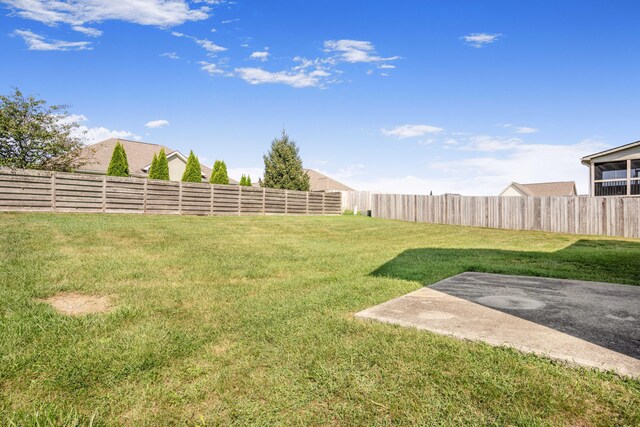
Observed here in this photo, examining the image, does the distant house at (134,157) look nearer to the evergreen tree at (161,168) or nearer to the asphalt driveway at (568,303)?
the evergreen tree at (161,168)

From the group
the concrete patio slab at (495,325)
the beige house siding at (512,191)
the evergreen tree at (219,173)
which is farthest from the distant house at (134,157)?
the beige house siding at (512,191)

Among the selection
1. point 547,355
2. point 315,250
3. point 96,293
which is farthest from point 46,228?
point 547,355

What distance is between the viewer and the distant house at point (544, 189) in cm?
4000

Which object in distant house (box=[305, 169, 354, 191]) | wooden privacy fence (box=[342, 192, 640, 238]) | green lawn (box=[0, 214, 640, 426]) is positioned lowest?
green lawn (box=[0, 214, 640, 426])

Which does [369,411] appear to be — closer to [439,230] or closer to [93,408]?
[93,408]

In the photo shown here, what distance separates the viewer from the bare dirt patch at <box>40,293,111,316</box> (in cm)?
361

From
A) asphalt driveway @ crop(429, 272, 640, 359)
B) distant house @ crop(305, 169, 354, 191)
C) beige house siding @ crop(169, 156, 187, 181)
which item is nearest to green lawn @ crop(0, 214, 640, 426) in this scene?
asphalt driveway @ crop(429, 272, 640, 359)

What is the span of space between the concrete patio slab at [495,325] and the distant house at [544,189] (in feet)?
141

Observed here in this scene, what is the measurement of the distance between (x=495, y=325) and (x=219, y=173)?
27807 mm

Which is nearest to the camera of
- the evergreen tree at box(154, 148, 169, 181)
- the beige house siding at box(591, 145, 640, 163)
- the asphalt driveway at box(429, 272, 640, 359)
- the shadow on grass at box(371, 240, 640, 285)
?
the asphalt driveway at box(429, 272, 640, 359)

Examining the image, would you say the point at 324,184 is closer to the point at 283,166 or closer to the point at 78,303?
the point at 283,166

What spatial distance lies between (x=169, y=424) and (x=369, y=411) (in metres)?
1.06

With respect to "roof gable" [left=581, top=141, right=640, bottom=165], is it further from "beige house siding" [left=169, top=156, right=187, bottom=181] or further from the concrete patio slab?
"beige house siding" [left=169, top=156, right=187, bottom=181]

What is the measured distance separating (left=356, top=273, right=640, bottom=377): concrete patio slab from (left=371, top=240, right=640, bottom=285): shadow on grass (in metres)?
1.20
